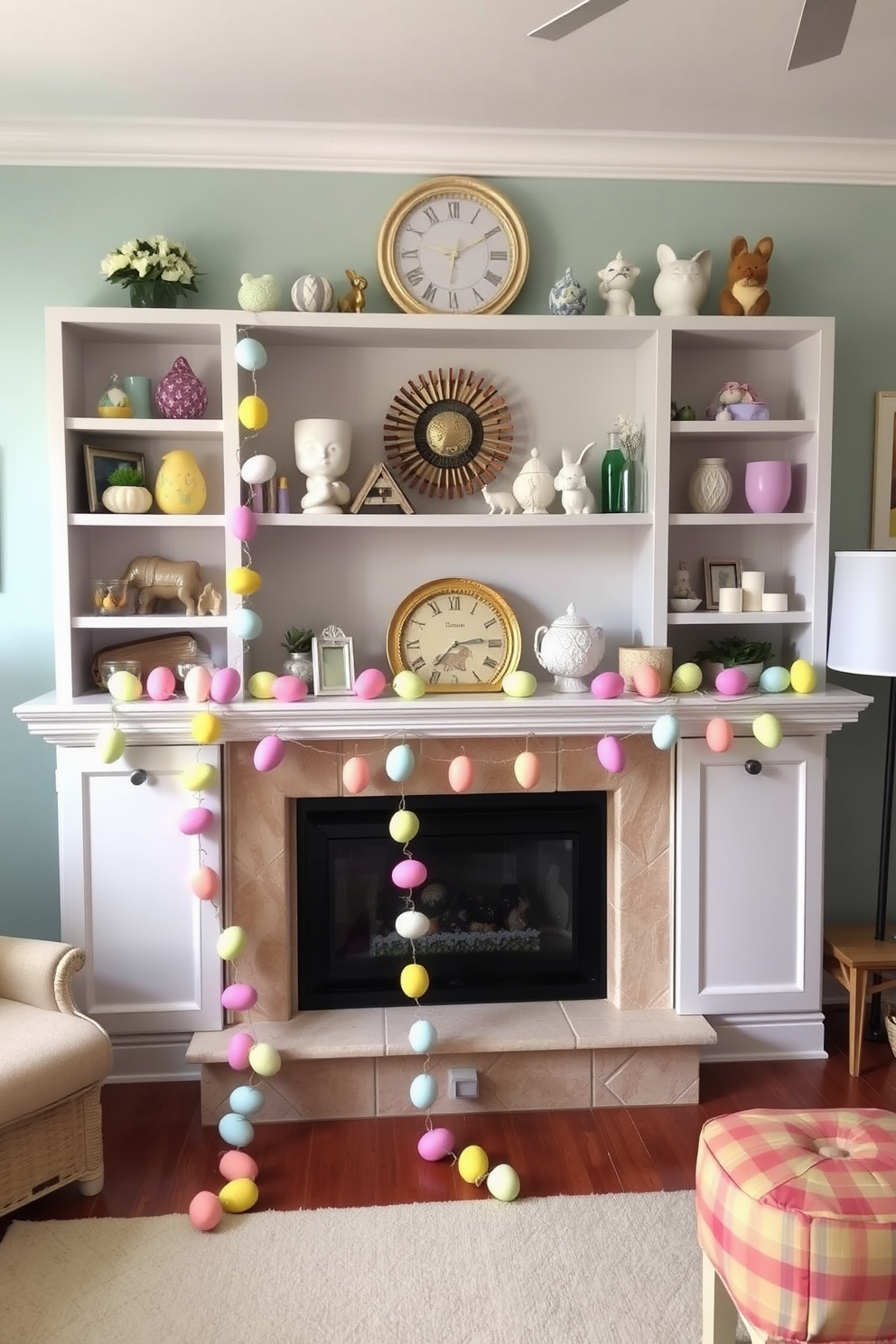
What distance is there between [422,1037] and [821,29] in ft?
7.40

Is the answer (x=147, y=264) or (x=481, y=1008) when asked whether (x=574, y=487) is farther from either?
(x=481, y=1008)

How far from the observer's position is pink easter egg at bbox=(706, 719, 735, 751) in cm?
270

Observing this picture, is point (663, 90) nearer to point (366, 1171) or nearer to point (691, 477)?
point (691, 477)

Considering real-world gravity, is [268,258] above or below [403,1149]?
above

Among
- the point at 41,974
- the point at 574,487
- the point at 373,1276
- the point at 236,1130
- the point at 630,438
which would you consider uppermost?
the point at 630,438

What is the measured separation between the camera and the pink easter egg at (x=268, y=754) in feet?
8.48

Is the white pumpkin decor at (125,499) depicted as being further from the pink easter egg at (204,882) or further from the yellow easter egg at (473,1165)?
the yellow easter egg at (473,1165)

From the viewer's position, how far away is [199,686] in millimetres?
2641

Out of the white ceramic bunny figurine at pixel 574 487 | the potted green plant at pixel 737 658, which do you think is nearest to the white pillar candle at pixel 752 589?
the potted green plant at pixel 737 658

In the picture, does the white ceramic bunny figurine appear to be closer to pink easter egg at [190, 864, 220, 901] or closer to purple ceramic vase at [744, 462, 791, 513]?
purple ceramic vase at [744, 462, 791, 513]

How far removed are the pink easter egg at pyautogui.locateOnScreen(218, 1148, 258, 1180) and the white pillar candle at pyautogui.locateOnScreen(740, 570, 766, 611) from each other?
195cm

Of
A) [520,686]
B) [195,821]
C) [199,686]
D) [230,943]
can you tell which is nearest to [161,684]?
[199,686]

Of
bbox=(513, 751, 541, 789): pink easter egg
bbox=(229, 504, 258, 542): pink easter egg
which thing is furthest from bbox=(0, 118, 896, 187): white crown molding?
bbox=(513, 751, 541, 789): pink easter egg

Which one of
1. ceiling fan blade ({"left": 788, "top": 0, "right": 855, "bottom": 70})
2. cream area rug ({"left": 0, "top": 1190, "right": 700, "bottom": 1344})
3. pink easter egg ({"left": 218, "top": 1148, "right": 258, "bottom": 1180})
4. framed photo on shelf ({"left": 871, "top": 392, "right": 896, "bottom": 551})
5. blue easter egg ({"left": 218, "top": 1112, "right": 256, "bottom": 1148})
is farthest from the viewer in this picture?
framed photo on shelf ({"left": 871, "top": 392, "right": 896, "bottom": 551})
